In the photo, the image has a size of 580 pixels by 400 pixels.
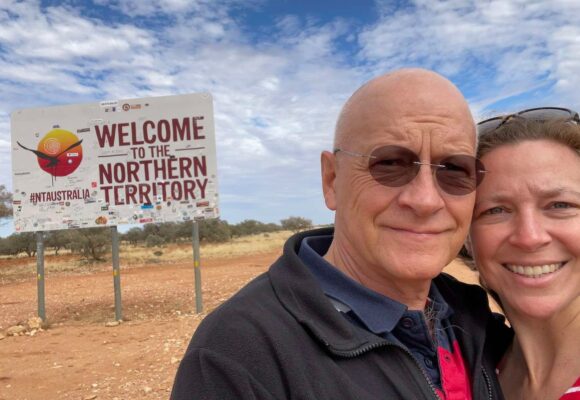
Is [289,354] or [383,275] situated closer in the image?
[289,354]

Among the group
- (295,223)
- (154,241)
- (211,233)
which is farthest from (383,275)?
(295,223)

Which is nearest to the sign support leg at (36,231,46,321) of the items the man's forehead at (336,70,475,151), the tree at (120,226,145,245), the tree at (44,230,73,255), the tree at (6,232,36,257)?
the man's forehead at (336,70,475,151)

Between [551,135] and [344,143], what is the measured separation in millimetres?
827

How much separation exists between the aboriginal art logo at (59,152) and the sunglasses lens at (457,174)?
29.3 ft

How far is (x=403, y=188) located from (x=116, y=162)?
854cm

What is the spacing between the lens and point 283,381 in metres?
1.36

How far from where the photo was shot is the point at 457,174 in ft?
6.08

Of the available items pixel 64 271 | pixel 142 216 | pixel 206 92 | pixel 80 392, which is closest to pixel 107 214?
pixel 142 216

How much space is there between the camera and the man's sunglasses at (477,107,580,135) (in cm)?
204

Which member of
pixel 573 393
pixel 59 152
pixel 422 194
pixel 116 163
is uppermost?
pixel 59 152

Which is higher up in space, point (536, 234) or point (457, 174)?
point (457, 174)

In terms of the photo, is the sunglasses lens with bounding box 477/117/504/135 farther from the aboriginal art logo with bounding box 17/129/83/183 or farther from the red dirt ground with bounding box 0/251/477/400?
the aboriginal art logo with bounding box 17/129/83/183

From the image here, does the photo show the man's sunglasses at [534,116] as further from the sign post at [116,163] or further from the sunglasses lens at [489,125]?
the sign post at [116,163]

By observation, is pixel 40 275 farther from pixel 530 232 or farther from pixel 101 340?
pixel 530 232
